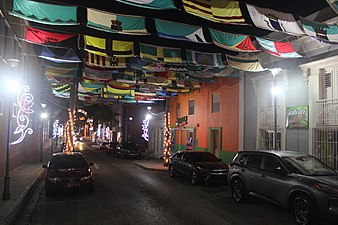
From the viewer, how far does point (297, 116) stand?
44.1 feet

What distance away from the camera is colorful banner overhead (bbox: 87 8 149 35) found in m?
Answer: 9.15

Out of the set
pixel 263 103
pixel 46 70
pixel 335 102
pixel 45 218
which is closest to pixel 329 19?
pixel 335 102

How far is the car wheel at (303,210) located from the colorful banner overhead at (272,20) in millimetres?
5224

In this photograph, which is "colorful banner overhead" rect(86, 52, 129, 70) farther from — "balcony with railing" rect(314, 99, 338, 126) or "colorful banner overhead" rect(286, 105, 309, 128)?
"balcony with railing" rect(314, 99, 338, 126)

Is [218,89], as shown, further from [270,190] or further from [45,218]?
[45,218]

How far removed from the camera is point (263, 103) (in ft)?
54.4

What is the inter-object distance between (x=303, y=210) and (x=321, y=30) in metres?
5.85

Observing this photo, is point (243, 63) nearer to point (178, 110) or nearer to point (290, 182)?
point (290, 182)

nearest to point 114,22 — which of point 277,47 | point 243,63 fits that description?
point 277,47

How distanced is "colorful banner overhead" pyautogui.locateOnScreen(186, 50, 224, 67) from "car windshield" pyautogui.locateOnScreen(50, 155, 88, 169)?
651 centimetres

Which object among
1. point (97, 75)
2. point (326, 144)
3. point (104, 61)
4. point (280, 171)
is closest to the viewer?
point (280, 171)

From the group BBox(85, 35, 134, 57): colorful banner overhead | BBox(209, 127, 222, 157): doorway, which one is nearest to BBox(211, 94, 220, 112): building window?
BBox(209, 127, 222, 157): doorway

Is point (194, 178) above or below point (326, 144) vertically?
below

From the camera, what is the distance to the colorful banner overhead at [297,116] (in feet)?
42.5
